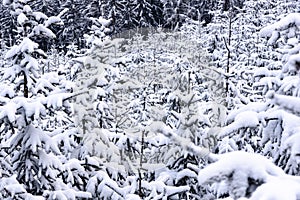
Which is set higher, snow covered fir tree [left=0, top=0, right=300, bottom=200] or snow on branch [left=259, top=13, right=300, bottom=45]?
snow on branch [left=259, top=13, right=300, bottom=45]

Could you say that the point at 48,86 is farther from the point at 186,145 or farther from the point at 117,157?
the point at 186,145

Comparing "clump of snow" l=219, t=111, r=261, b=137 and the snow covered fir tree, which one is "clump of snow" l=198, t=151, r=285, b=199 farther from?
"clump of snow" l=219, t=111, r=261, b=137

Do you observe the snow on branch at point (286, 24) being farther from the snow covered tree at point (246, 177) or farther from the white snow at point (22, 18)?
the white snow at point (22, 18)

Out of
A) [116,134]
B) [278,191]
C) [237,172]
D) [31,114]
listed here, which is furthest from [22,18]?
Answer: [278,191]

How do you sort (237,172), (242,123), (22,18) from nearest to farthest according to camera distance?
(237,172)
(242,123)
(22,18)

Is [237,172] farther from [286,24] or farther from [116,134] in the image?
[116,134]

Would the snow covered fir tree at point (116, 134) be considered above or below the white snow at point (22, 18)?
below

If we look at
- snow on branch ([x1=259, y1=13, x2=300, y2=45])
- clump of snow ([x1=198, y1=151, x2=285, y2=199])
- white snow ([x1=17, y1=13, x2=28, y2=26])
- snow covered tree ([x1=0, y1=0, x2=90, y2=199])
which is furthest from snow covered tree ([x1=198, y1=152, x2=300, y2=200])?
white snow ([x1=17, y1=13, x2=28, y2=26])

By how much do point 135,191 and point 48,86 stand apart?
6.25 feet

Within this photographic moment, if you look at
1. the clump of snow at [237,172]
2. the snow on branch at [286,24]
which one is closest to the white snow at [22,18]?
the snow on branch at [286,24]

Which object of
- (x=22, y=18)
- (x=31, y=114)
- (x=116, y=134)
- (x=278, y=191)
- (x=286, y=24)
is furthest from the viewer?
(x=116, y=134)

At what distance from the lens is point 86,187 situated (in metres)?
5.40

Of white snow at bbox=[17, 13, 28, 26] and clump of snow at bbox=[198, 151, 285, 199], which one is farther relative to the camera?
white snow at bbox=[17, 13, 28, 26]

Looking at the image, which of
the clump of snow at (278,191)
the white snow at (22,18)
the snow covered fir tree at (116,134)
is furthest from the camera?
the white snow at (22,18)
